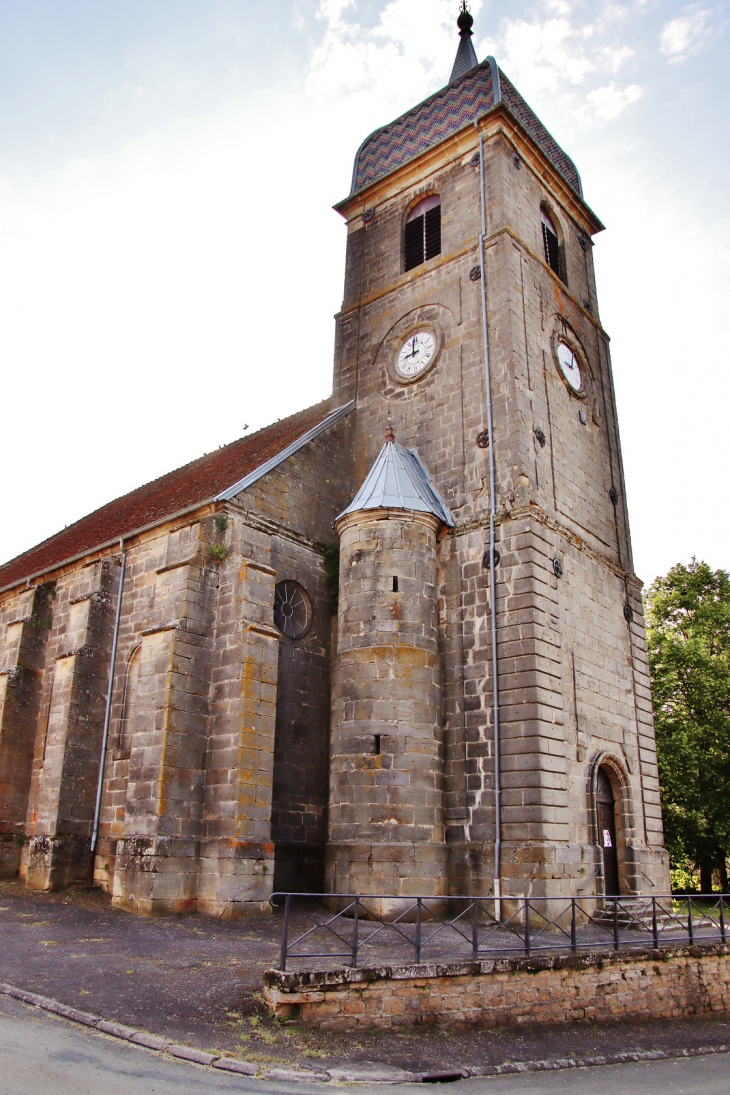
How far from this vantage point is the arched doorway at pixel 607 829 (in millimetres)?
17491

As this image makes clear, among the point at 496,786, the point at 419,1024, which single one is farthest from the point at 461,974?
the point at 496,786

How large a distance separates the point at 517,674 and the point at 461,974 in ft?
23.3

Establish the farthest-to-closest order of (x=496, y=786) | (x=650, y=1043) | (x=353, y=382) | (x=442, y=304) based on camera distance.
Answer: (x=353, y=382)
(x=442, y=304)
(x=496, y=786)
(x=650, y=1043)

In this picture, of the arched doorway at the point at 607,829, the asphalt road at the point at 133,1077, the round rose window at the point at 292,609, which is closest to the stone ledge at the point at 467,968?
the asphalt road at the point at 133,1077

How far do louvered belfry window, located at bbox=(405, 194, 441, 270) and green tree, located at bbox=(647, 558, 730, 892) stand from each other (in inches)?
625

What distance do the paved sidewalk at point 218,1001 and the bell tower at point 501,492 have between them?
3632mm

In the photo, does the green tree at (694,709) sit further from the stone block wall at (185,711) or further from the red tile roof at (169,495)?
the red tile roof at (169,495)

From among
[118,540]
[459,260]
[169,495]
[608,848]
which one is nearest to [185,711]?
[118,540]

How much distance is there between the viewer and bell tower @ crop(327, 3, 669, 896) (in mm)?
15812

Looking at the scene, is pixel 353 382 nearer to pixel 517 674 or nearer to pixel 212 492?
pixel 212 492

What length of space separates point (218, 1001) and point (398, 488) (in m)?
11.3

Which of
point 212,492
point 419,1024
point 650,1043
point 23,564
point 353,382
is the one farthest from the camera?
point 23,564

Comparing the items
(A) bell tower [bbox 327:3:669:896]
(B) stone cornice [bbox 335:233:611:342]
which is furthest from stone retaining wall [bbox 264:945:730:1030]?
(B) stone cornice [bbox 335:233:611:342]

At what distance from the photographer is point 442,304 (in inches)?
839
